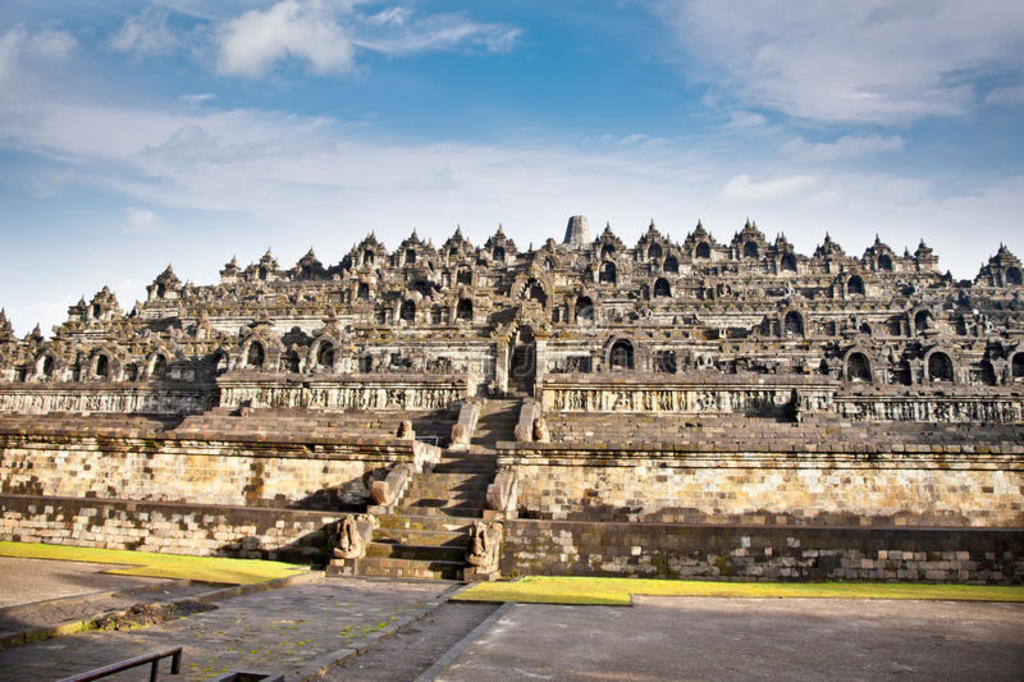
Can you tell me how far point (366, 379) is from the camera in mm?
27641

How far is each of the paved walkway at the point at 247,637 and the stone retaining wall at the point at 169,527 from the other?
3.05 metres

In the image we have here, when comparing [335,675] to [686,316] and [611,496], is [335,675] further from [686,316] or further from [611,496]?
[686,316]

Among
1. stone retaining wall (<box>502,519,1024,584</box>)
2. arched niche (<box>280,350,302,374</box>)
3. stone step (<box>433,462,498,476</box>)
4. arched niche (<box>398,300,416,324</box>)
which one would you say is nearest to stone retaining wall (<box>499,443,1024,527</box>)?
stone step (<box>433,462,498,476</box>)

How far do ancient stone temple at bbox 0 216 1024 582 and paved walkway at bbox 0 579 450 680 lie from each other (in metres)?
2.96

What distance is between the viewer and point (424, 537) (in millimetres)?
14539

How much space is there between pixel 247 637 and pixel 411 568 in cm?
566

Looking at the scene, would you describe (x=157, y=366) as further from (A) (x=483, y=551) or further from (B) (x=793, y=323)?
(B) (x=793, y=323)

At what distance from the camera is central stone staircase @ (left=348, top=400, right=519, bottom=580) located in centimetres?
1370

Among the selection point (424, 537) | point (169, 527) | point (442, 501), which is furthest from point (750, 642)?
point (169, 527)

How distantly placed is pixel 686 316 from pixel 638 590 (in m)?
35.2

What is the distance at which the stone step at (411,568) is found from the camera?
527 inches

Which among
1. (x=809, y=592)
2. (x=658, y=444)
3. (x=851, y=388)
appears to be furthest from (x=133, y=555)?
(x=851, y=388)

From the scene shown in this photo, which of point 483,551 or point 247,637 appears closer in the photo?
point 247,637

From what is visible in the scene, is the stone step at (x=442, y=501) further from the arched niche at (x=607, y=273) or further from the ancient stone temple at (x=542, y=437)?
the arched niche at (x=607, y=273)
